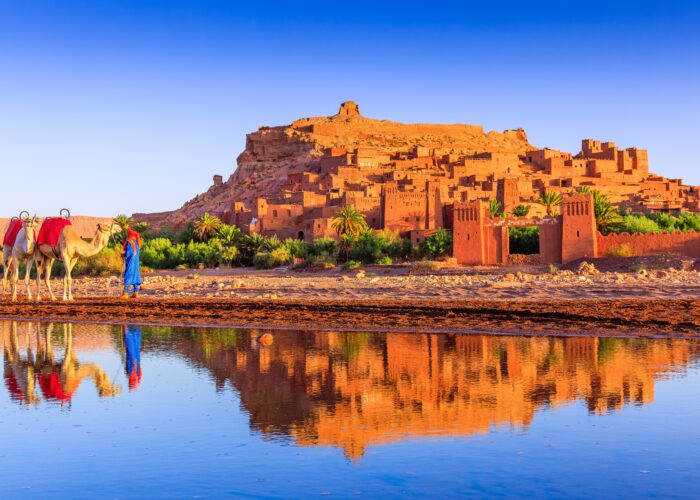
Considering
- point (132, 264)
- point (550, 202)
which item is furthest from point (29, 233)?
point (550, 202)

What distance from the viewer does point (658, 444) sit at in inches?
217

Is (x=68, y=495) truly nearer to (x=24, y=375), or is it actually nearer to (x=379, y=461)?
(x=379, y=461)

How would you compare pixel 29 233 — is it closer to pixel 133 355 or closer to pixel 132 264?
pixel 132 264

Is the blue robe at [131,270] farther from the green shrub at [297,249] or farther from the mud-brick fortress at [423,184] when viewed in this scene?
the green shrub at [297,249]

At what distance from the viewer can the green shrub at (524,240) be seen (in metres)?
33.4

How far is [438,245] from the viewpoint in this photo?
35562mm

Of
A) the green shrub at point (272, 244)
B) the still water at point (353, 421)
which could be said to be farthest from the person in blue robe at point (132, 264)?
the green shrub at point (272, 244)

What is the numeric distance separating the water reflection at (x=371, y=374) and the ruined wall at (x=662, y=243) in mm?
19466

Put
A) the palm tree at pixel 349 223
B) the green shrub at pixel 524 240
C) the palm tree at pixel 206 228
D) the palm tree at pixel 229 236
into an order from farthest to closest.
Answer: the palm tree at pixel 206 228 → the palm tree at pixel 229 236 → the palm tree at pixel 349 223 → the green shrub at pixel 524 240

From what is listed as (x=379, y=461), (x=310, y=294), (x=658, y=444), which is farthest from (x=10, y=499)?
(x=310, y=294)

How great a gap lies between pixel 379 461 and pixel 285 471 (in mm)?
610

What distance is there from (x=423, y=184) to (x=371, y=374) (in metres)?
47.3

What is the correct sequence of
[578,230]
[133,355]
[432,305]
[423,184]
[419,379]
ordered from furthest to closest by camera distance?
[423,184] → [578,230] → [432,305] → [133,355] → [419,379]

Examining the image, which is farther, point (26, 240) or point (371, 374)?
point (26, 240)
